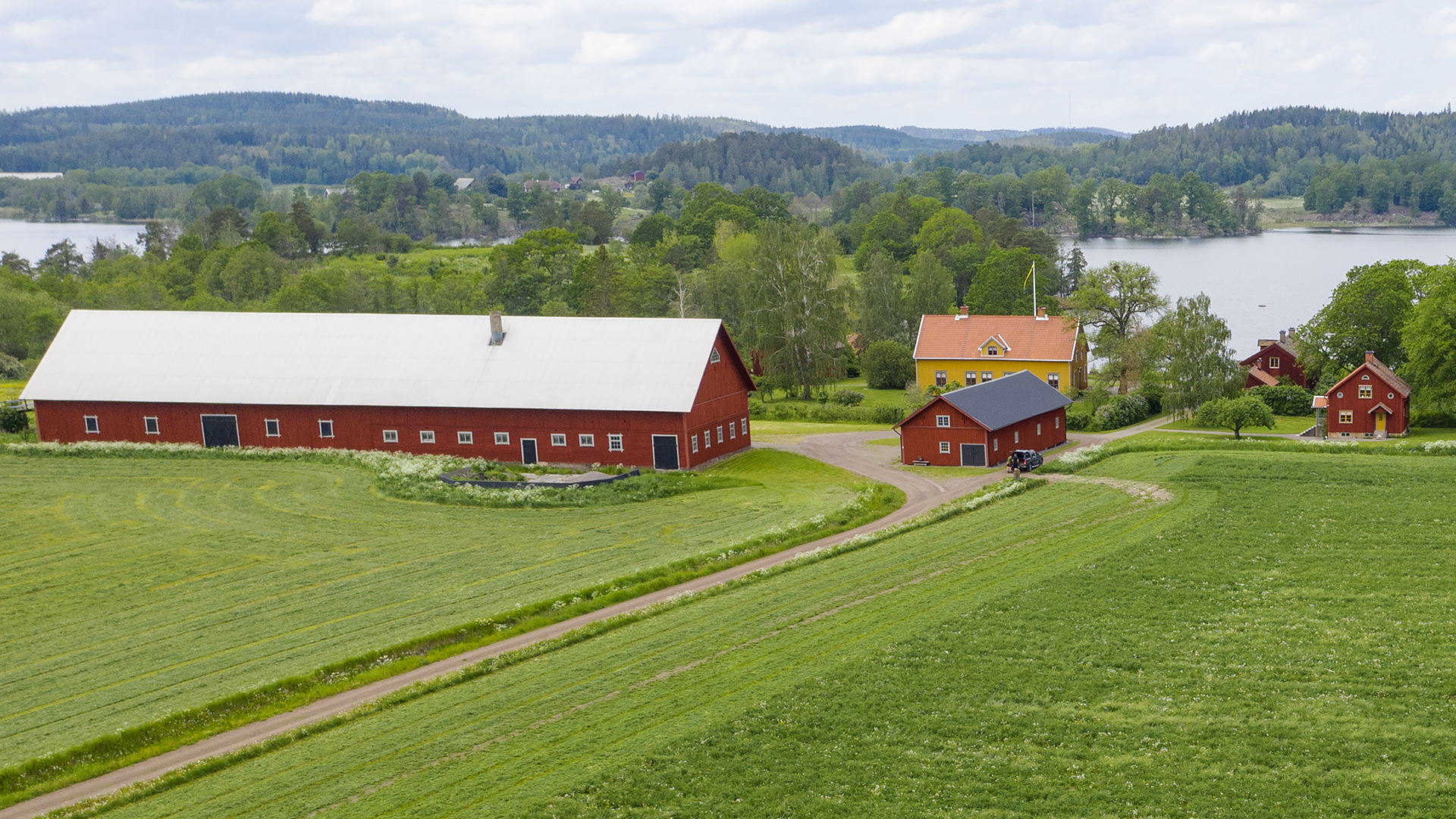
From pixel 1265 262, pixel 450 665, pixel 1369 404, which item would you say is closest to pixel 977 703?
pixel 450 665

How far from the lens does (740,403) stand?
52.6 metres

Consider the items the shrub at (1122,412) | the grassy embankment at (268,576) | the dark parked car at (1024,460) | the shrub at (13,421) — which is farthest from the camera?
the shrub at (1122,412)

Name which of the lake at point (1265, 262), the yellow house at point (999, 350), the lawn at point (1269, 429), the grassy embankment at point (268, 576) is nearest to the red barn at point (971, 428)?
the grassy embankment at point (268, 576)

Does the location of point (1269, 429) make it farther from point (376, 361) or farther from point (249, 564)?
point (249, 564)

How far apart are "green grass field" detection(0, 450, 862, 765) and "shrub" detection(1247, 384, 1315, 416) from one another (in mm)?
31435

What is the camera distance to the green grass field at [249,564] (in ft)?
80.0

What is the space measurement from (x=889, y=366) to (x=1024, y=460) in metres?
33.1

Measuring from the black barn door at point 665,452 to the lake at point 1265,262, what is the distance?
62.5 meters

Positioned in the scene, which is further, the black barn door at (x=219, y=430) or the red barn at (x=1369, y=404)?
the red barn at (x=1369, y=404)

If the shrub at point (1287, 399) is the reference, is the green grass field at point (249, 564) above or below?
above

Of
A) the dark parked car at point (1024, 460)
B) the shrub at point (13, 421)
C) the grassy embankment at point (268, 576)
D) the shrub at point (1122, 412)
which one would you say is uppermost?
the shrub at point (13, 421)

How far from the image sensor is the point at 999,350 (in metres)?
73.1

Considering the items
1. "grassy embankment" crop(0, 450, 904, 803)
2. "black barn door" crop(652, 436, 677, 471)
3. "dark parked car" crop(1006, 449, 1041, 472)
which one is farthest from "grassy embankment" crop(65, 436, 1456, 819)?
"black barn door" crop(652, 436, 677, 471)

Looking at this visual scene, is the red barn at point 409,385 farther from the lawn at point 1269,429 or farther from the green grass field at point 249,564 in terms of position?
the lawn at point 1269,429
